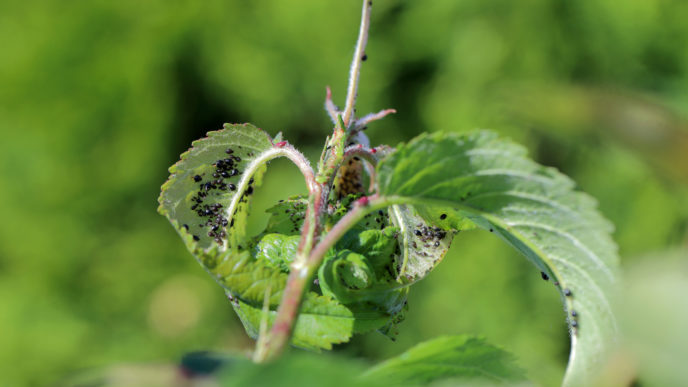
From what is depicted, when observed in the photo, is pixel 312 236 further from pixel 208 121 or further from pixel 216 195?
pixel 208 121

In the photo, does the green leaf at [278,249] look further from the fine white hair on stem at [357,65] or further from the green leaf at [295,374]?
the green leaf at [295,374]

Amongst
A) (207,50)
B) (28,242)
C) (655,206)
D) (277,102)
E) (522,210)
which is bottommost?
(522,210)

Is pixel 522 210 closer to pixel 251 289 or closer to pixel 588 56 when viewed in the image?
pixel 251 289

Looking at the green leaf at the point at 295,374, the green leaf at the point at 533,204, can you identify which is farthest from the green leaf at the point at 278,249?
the green leaf at the point at 295,374

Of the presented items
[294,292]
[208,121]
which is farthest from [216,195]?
[208,121]

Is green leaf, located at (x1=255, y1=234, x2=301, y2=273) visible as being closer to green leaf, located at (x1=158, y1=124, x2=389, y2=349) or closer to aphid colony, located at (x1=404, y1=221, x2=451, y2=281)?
green leaf, located at (x1=158, y1=124, x2=389, y2=349)

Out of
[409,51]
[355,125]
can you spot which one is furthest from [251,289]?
[409,51]
